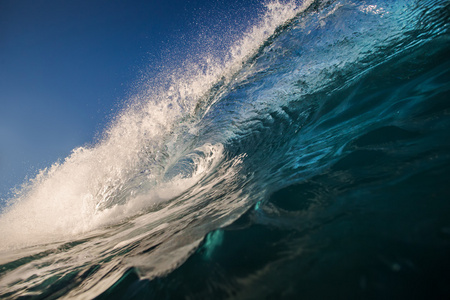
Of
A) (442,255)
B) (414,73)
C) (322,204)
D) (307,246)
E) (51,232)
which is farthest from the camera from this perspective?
(51,232)

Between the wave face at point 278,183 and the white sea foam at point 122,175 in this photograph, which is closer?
the wave face at point 278,183

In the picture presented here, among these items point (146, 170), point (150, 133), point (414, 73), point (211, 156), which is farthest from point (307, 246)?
point (150, 133)

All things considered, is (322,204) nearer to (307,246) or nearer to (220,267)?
(307,246)

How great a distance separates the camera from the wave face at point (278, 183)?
2.18 feet

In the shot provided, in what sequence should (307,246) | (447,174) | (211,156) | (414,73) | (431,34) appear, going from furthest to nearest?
(211,156), (431,34), (414,73), (447,174), (307,246)

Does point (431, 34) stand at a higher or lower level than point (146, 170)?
lower

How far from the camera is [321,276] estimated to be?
59 centimetres

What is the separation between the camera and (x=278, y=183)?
1.66 metres

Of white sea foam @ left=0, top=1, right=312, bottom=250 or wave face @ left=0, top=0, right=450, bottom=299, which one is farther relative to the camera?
white sea foam @ left=0, top=1, right=312, bottom=250

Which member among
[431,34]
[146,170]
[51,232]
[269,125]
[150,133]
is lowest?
[431,34]

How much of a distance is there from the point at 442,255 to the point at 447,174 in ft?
1.81

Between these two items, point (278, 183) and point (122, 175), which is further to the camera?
point (122, 175)

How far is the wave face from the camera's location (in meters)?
0.66

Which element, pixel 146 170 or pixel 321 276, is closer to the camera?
pixel 321 276
